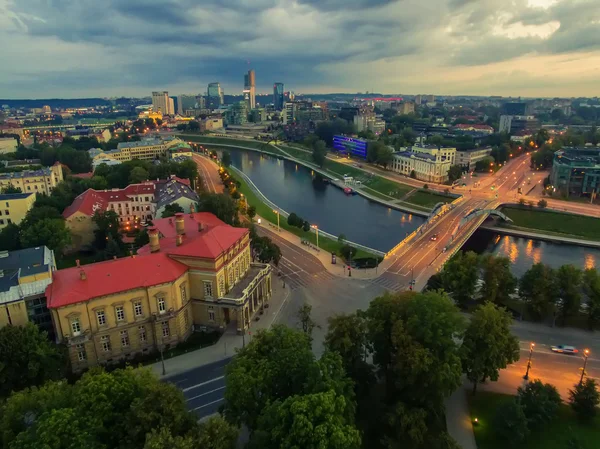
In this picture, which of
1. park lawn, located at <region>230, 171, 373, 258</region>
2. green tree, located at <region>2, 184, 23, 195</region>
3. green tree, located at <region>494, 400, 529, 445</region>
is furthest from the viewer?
green tree, located at <region>2, 184, 23, 195</region>

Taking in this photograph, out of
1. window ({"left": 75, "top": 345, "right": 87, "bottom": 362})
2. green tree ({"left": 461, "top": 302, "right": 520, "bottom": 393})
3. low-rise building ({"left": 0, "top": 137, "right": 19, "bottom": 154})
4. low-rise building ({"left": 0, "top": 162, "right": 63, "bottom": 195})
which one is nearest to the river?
green tree ({"left": 461, "top": 302, "right": 520, "bottom": 393})

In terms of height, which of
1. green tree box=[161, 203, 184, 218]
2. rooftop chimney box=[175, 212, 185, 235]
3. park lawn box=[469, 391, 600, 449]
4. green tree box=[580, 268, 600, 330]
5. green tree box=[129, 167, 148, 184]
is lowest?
park lawn box=[469, 391, 600, 449]

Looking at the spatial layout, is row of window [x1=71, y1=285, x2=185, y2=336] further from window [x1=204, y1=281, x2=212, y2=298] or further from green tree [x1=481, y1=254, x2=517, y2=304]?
green tree [x1=481, y1=254, x2=517, y2=304]

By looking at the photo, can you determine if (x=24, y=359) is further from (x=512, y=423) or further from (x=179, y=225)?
(x=512, y=423)

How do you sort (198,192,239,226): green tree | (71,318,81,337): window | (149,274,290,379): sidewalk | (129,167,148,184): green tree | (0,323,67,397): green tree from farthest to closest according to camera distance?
1. (129,167,148,184): green tree
2. (198,192,239,226): green tree
3. (149,274,290,379): sidewalk
4. (71,318,81,337): window
5. (0,323,67,397): green tree

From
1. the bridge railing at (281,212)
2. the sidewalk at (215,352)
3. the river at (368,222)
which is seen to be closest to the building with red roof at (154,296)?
the sidewalk at (215,352)

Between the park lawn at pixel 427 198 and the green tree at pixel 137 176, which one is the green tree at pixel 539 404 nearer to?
the park lawn at pixel 427 198
